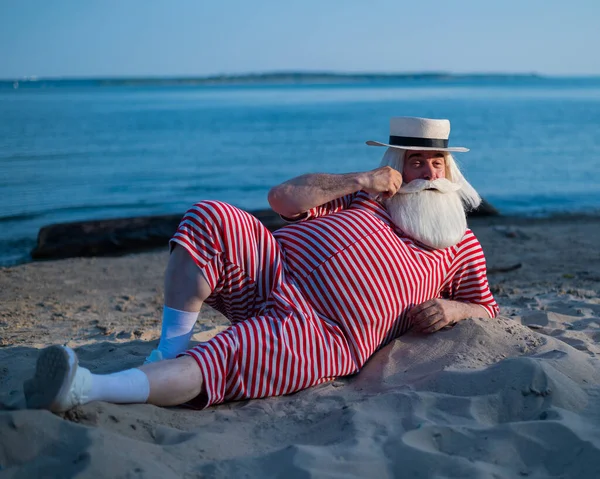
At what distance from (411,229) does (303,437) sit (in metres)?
1.30

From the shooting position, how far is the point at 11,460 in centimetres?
264

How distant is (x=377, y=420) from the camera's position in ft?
10.4

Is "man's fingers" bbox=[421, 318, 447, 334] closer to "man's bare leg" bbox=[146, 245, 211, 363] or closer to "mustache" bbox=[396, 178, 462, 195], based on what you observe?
"mustache" bbox=[396, 178, 462, 195]

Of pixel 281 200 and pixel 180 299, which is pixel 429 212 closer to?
pixel 281 200

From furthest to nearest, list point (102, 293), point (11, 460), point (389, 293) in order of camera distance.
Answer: point (102, 293) < point (389, 293) < point (11, 460)

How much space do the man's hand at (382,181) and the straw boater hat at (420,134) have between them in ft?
0.55

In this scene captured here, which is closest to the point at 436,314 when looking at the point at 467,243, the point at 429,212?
the point at 467,243

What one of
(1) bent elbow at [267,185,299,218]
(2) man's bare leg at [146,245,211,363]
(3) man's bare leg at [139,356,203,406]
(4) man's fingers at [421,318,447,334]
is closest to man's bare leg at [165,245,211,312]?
(2) man's bare leg at [146,245,211,363]

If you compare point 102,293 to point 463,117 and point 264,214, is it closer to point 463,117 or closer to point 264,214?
point 264,214

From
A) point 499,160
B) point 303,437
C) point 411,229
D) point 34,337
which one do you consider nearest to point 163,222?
point 34,337

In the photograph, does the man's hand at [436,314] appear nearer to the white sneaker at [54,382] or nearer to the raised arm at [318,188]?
the raised arm at [318,188]

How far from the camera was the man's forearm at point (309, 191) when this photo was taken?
383 cm

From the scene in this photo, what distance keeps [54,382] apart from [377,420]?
134 centimetres

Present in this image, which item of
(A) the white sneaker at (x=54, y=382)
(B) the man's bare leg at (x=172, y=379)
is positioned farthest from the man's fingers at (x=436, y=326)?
(A) the white sneaker at (x=54, y=382)
